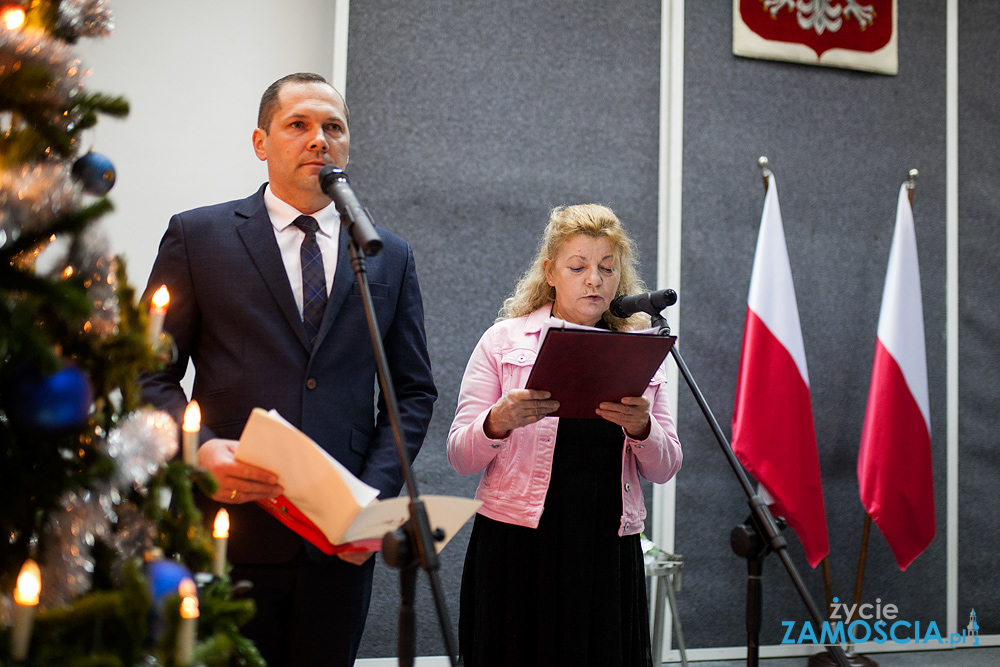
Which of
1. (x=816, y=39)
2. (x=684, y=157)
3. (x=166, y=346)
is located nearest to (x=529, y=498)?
(x=166, y=346)

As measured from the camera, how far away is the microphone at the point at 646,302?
1.40 meters

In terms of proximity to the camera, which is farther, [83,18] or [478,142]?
[478,142]

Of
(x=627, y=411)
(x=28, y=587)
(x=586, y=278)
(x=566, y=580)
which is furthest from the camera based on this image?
(x=586, y=278)

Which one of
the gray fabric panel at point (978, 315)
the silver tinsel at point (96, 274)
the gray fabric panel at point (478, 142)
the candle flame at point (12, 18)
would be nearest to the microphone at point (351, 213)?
the silver tinsel at point (96, 274)

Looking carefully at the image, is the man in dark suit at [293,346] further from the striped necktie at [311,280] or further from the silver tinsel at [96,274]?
the silver tinsel at [96,274]

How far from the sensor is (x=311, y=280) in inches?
57.4

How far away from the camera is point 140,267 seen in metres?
2.55

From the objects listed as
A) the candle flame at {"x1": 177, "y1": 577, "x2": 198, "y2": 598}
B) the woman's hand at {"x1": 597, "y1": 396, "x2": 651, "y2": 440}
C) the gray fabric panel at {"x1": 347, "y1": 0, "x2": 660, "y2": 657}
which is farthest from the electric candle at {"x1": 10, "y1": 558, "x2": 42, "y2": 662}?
the gray fabric panel at {"x1": 347, "y1": 0, "x2": 660, "y2": 657}

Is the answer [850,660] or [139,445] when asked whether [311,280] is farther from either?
[850,660]

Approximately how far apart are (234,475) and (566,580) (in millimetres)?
766

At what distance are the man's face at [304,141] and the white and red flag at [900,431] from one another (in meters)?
2.08

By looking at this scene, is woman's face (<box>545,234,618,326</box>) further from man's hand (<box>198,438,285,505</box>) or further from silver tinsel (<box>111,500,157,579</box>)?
silver tinsel (<box>111,500,157,579</box>)

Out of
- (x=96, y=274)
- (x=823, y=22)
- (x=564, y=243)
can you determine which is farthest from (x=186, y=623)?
(x=823, y=22)

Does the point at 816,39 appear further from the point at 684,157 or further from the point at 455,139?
the point at 455,139
